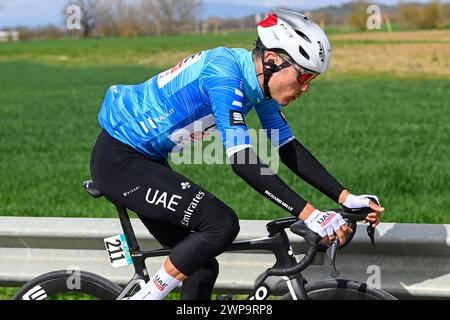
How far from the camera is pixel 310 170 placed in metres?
3.89

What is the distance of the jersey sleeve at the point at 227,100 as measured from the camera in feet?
11.3

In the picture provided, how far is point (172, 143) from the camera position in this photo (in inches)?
150

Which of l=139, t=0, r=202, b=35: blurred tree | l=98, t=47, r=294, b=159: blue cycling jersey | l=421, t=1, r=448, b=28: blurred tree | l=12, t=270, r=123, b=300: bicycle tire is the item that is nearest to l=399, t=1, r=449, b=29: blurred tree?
l=421, t=1, r=448, b=28: blurred tree

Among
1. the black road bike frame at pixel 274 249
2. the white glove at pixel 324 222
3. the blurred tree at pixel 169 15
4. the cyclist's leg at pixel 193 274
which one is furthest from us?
the blurred tree at pixel 169 15

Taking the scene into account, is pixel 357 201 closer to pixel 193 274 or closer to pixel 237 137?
pixel 237 137

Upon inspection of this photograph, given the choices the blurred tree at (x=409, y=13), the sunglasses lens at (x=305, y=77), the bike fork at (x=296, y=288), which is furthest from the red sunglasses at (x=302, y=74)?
the blurred tree at (x=409, y=13)

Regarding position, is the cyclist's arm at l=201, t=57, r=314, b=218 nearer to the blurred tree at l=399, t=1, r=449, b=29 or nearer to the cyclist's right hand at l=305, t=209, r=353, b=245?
the cyclist's right hand at l=305, t=209, r=353, b=245

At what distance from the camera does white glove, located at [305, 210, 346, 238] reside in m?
3.32

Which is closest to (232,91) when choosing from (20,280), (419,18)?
(20,280)

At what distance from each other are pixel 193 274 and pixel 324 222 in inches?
34.2

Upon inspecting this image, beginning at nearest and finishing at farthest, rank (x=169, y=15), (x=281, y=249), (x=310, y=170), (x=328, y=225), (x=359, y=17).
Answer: (x=328, y=225), (x=281, y=249), (x=310, y=170), (x=359, y=17), (x=169, y=15)

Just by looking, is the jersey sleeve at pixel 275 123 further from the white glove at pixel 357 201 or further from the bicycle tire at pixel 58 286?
the bicycle tire at pixel 58 286

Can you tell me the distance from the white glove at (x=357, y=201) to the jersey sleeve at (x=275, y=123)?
49cm

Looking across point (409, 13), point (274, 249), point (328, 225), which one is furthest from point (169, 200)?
point (409, 13)
